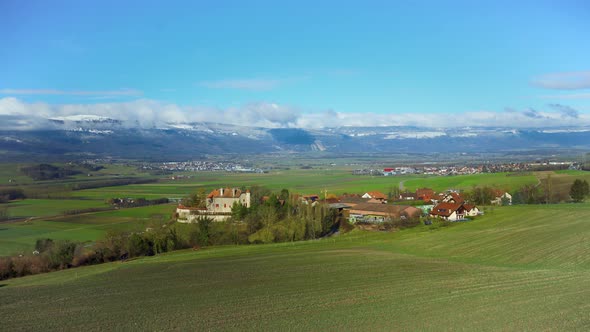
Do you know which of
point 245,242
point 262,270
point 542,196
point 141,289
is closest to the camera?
point 141,289

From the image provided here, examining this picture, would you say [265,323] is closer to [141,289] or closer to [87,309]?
[87,309]

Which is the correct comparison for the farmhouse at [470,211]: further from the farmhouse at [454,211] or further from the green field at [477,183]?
the green field at [477,183]

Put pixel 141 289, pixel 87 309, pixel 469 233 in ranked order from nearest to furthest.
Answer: pixel 87 309
pixel 141 289
pixel 469 233

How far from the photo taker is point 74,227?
187ft

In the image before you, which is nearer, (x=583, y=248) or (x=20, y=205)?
(x=583, y=248)

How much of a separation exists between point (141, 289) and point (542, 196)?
2430 inches

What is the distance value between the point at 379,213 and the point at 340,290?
41280mm

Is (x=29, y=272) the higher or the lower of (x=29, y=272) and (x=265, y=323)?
the lower

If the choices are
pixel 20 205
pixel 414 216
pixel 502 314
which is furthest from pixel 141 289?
pixel 20 205

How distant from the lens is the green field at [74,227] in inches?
1884

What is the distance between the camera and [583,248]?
32000 millimetres

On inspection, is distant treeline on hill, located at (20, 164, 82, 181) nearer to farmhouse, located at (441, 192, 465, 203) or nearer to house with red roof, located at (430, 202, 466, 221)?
farmhouse, located at (441, 192, 465, 203)

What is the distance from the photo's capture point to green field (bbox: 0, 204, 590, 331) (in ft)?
61.2

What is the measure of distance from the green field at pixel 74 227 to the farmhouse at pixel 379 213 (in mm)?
23478
